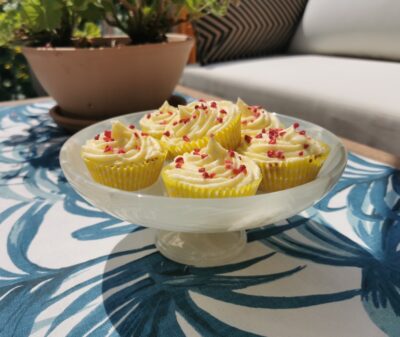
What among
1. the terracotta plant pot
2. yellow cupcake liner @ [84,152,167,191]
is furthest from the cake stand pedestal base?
the terracotta plant pot

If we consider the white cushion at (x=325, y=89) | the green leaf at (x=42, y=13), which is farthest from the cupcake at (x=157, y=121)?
the white cushion at (x=325, y=89)

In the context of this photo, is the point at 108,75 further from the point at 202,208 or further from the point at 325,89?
the point at 325,89

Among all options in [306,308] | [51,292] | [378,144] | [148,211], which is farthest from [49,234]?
[378,144]

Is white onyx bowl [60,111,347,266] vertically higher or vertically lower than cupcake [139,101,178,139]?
higher

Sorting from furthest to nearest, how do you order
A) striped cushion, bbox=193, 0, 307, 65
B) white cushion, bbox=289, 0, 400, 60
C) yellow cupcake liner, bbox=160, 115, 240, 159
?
striped cushion, bbox=193, 0, 307, 65 → white cushion, bbox=289, 0, 400, 60 → yellow cupcake liner, bbox=160, 115, 240, 159

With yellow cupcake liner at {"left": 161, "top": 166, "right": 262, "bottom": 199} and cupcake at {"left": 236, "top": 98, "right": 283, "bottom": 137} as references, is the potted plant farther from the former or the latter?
yellow cupcake liner at {"left": 161, "top": 166, "right": 262, "bottom": 199}

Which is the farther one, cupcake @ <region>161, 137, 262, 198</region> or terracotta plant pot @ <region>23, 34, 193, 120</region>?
terracotta plant pot @ <region>23, 34, 193, 120</region>

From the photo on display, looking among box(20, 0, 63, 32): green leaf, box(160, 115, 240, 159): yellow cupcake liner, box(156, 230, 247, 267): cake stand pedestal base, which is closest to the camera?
box(156, 230, 247, 267): cake stand pedestal base
